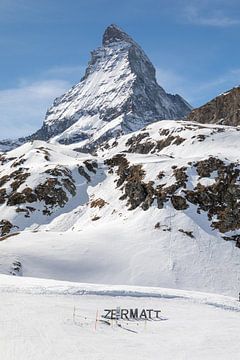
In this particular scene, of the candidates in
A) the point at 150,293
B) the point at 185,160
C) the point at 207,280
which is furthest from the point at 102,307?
the point at 185,160

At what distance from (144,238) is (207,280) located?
12583mm

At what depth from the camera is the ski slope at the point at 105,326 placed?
20812mm

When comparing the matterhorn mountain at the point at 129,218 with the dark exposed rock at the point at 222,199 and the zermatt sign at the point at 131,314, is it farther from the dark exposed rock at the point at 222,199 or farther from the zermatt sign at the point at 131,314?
the zermatt sign at the point at 131,314

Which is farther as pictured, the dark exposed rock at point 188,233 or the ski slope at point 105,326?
the dark exposed rock at point 188,233

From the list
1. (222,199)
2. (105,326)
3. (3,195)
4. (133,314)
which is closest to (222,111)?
(222,199)

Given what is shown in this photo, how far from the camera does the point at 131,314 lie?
29.6 metres

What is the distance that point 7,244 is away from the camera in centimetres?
6356

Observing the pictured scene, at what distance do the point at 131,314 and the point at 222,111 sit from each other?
14114cm

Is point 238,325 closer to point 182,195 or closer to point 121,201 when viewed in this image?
point 182,195

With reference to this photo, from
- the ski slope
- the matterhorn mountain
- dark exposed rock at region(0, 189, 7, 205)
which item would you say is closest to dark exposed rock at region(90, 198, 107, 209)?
the matterhorn mountain

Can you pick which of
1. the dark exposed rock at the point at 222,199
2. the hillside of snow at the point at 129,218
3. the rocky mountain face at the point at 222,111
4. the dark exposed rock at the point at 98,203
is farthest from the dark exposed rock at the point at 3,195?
the rocky mountain face at the point at 222,111

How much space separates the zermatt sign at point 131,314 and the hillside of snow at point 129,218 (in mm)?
24906

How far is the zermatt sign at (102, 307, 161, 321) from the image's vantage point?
1125 inches

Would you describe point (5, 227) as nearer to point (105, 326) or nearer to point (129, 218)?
point (129, 218)
